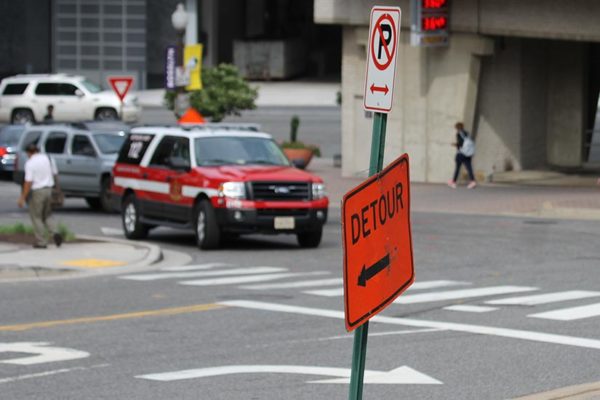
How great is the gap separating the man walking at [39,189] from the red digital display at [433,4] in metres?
15.5

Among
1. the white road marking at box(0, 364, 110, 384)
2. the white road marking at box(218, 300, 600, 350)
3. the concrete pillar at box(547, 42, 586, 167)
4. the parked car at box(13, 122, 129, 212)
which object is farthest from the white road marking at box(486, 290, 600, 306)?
the concrete pillar at box(547, 42, 586, 167)

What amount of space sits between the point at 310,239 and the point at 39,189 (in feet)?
14.7

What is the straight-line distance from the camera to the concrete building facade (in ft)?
118

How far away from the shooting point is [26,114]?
52188mm

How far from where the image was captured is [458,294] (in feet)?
56.0

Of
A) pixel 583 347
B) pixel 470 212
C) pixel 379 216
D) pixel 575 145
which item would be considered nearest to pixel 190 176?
pixel 470 212

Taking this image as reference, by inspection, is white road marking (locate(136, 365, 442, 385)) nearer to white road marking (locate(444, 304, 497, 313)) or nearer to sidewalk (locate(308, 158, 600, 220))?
white road marking (locate(444, 304, 497, 313))

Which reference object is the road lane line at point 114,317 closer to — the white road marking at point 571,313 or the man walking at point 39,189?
the white road marking at point 571,313

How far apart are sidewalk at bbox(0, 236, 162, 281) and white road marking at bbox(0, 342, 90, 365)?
591cm

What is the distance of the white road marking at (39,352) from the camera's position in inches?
487

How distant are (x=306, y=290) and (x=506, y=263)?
168 inches

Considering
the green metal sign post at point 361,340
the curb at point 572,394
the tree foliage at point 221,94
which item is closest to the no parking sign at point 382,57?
the green metal sign post at point 361,340

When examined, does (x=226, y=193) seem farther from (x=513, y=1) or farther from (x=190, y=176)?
(x=513, y=1)

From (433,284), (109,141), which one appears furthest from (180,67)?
(433,284)
